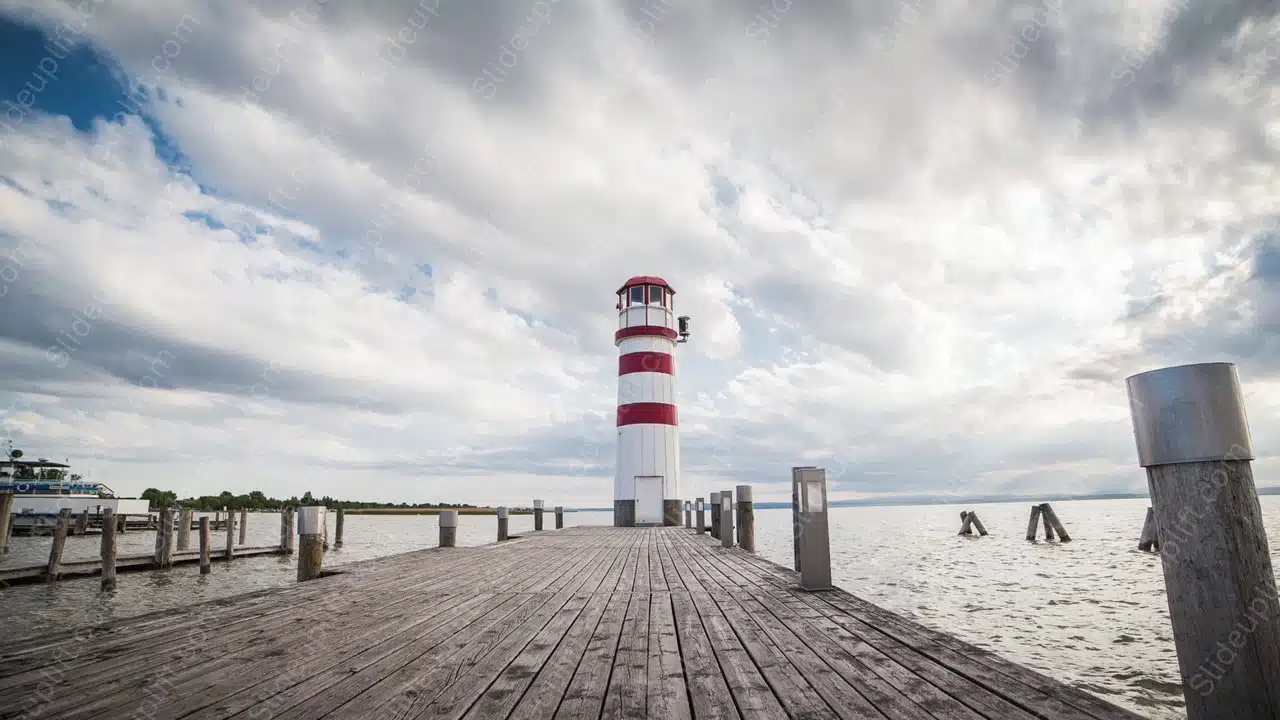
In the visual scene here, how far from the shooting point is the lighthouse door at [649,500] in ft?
64.1

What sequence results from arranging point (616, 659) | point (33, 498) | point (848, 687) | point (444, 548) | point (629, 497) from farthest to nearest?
point (33, 498)
point (629, 497)
point (444, 548)
point (616, 659)
point (848, 687)

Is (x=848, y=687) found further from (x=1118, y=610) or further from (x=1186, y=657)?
(x=1118, y=610)

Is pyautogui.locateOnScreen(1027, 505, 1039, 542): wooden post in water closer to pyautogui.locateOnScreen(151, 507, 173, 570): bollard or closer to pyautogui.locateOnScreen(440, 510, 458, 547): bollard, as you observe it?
pyautogui.locateOnScreen(440, 510, 458, 547): bollard

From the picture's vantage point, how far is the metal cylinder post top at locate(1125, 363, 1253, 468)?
1822 mm

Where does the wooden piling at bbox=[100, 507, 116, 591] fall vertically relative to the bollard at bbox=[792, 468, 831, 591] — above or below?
below

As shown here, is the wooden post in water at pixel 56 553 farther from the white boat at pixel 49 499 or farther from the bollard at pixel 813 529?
the white boat at pixel 49 499

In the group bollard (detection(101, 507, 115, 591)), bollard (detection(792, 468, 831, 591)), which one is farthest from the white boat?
bollard (detection(792, 468, 831, 591))

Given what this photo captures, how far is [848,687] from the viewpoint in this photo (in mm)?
2672

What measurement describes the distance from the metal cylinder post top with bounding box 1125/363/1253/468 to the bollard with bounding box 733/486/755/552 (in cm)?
1079

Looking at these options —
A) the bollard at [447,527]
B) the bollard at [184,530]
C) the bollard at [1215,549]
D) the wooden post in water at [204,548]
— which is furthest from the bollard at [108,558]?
the bollard at [1215,549]

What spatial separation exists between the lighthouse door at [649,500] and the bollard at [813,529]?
13996 mm

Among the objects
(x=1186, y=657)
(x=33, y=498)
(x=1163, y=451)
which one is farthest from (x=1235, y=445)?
(x=33, y=498)

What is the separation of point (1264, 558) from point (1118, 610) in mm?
10672

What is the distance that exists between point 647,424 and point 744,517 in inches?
263
